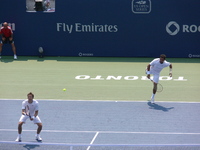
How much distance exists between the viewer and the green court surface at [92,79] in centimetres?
1825

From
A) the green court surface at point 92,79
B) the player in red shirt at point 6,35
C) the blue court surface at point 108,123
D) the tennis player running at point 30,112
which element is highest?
the player in red shirt at point 6,35

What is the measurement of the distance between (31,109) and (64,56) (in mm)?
12373

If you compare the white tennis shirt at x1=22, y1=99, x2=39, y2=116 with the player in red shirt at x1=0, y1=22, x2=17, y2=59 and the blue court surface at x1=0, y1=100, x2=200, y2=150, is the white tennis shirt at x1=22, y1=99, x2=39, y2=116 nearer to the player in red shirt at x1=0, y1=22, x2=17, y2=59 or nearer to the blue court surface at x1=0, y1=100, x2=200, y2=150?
the blue court surface at x1=0, y1=100, x2=200, y2=150

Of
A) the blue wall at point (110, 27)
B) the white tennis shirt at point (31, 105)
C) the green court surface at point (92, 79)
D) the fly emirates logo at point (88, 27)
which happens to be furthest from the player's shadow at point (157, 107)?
the fly emirates logo at point (88, 27)

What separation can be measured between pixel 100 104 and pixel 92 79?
13.5 feet

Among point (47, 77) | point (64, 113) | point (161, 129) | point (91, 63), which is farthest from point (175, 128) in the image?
point (91, 63)

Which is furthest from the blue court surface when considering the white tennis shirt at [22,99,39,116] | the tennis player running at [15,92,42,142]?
the white tennis shirt at [22,99,39,116]

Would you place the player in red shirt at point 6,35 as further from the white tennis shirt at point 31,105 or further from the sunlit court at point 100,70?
the white tennis shirt at point 31,105

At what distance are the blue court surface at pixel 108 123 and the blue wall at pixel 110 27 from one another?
813 cm

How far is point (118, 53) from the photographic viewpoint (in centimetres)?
2512

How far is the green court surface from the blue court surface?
3.55 feet

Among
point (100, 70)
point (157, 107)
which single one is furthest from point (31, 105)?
point (100, 70)

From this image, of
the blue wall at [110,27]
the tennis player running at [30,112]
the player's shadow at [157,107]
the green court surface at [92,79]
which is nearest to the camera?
the tennis player running at [30,112]

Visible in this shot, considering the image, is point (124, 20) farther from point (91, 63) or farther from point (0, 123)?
point (0, 123)
